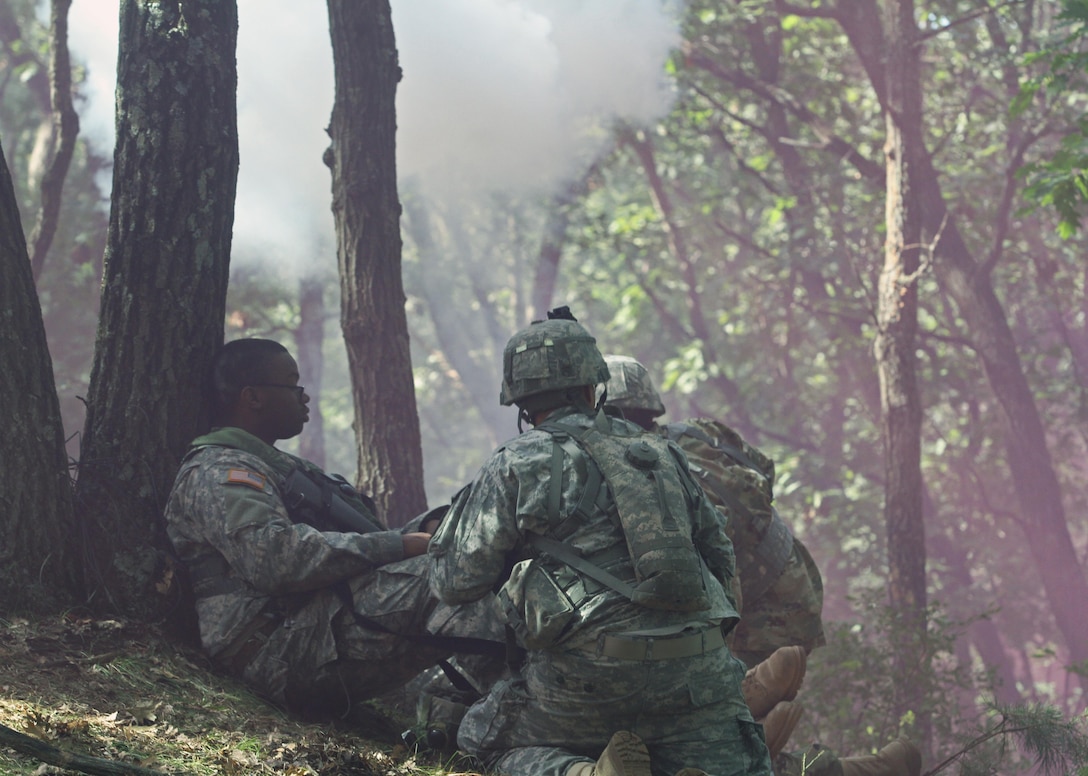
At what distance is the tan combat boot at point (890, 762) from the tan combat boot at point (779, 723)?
378mm

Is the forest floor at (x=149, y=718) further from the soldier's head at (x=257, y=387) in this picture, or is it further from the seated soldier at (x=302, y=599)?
the soldier's head at (x=257, y=387)

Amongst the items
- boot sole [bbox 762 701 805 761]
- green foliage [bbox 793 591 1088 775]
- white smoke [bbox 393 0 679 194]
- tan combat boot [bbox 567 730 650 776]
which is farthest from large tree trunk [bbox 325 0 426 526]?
white smoke [bbox 393 0 679 194]

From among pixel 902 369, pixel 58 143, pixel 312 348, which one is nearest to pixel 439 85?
pixel 312 348

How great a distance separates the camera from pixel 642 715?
365cm

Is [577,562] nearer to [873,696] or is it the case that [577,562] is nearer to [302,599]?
[302,599]

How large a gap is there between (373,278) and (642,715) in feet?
11.9

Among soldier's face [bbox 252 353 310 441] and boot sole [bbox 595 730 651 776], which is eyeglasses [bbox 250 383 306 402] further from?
boot sole [bbox 595 730 651 776]

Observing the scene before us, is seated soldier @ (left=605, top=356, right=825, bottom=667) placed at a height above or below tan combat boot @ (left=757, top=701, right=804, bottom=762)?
above

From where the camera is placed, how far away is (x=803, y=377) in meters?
18.4

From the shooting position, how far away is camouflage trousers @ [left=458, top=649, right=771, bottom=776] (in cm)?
361

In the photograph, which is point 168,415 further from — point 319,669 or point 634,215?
point 634,215

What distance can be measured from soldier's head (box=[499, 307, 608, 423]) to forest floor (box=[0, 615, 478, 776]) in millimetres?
1373

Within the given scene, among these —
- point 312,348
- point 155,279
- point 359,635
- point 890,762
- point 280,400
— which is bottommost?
point 890,762

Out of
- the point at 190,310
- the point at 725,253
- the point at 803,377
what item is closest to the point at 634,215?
the point at 725,253
